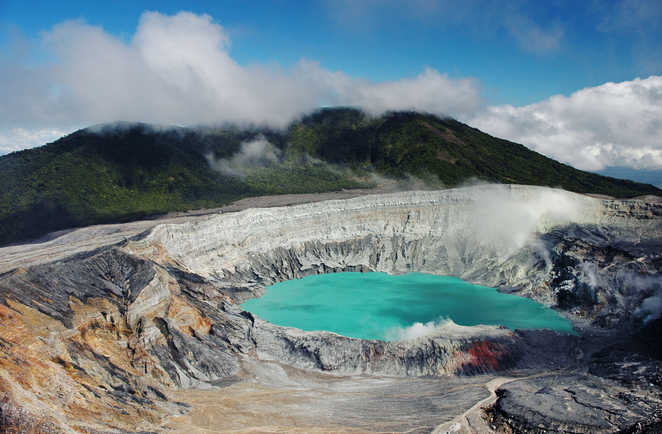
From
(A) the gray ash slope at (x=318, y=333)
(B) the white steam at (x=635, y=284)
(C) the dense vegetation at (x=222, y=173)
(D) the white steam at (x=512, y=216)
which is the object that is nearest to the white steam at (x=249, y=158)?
(C) the dense vegetation at (x=222, y=173)

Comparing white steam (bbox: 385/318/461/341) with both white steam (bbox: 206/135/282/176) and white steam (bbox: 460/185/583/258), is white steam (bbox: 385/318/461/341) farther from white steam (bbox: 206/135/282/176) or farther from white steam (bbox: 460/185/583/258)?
white steam (bbox: 206/135/282/176)

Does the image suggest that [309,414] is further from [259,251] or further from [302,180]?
[302,180]

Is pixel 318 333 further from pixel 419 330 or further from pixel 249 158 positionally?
pixel 249 158

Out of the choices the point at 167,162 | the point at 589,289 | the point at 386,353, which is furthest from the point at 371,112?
the point at 386,353

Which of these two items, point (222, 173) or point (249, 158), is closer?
point (222, 173)

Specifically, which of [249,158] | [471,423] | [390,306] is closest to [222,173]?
[249,158]

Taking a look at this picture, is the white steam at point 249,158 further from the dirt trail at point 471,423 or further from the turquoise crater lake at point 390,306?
the dirt trail at point 471,423

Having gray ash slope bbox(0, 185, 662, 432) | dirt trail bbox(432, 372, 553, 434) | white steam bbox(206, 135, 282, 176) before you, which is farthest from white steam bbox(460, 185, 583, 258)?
white steam bbox(206, 135, 282, 176)
